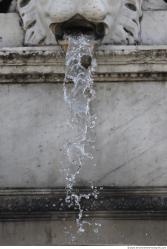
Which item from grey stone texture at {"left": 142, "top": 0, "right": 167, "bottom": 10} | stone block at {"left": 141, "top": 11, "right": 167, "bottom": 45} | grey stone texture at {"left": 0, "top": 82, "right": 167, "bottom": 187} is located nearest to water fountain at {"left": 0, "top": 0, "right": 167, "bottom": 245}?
grey stone texture at {"left": 0, "top": 82, "right": 167, "bottom": 187}

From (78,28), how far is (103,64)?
0.87ft

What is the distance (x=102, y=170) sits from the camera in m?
6.97

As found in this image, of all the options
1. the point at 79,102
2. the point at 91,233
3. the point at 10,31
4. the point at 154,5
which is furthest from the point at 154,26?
the point at 91,233

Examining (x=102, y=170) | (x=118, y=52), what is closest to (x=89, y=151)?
(x=102, y=170)

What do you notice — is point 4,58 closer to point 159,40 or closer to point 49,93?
point 49,93

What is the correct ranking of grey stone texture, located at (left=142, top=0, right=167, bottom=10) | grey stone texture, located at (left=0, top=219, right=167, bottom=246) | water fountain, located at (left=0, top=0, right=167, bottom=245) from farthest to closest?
grey stone texture, located at (left=142, top=0, right=167, bottom=10) → water fountain, located at (left=0, top=0, right=167, bottom=245) → grey stone texture, located at (left=0, top=219, right=167, bottom=246)

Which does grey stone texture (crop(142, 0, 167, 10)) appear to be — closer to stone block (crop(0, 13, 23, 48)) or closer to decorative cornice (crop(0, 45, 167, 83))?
decorative cornice (crop(0, 45, 167, 83))

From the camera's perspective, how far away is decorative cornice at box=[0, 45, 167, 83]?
7.02 m

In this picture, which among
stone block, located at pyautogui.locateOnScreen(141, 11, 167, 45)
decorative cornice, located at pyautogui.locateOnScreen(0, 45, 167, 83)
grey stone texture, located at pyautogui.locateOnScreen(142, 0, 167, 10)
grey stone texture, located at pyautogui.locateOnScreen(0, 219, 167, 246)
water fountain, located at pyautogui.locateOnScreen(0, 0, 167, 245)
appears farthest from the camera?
grey stone texture, located at pyautogui.locateOnScreen(142, 0, 167, 10)

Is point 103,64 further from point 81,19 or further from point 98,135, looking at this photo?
point 98,135

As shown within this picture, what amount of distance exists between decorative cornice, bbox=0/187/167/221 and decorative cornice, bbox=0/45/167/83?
25.2 inches

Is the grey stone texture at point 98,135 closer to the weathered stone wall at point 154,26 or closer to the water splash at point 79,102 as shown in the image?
the water splash at point 79,102

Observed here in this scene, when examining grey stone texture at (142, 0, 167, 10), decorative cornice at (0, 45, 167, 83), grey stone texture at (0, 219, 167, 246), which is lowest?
grey stone texture at (0, 219, 167, 246)

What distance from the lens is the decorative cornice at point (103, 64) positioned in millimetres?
7020
